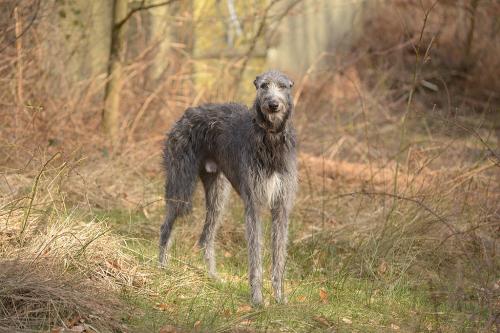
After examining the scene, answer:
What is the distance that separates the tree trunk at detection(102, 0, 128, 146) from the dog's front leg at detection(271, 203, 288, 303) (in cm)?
474

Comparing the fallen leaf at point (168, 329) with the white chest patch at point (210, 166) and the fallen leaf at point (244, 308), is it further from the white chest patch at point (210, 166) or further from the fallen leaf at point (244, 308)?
the white chest patch at point (210, 166)

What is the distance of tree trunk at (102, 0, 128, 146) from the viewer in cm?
1084

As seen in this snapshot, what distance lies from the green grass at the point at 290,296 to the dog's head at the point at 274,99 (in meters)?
1.44

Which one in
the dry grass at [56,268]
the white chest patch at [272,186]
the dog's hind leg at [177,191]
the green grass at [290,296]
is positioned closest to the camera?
the dry grass at [56,268]

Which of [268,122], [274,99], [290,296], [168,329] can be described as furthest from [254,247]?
[168,329]

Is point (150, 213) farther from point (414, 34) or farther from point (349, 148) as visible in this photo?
point (414, 34)

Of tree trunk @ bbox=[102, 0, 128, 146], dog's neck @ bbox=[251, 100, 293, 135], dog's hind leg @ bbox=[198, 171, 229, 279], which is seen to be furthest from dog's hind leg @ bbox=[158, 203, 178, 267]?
tree trunk @ bbox=[102, 0, 128, 146]

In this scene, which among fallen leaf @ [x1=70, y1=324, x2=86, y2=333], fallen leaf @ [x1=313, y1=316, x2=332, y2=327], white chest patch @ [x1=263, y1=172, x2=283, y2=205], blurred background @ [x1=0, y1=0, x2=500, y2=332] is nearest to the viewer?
fallen leaf @ [x1=70, y1=324, x2=86, y2=333]

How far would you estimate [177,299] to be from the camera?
6.12 metres

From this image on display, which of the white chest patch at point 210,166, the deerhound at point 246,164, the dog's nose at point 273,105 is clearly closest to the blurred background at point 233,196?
the deerhound at point 246,164

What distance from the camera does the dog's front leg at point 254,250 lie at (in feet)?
20.9

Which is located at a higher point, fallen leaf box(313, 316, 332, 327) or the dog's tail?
the dog's tail

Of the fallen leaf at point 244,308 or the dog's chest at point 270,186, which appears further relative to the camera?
the dog's chest at point 270,186

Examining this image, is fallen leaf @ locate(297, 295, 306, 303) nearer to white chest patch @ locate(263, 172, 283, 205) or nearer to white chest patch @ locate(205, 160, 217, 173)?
white chest patch @ locate(263, 172, 283, 205)
